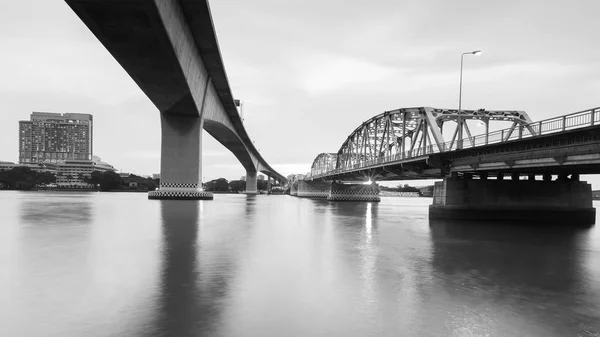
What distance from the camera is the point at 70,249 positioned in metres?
12.3

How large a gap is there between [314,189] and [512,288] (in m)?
125

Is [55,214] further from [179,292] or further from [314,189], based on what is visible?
[314,189]

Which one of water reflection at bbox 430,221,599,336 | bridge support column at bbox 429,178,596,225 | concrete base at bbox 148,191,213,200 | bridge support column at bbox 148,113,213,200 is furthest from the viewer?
concrete base at bbox 148,191,213,200

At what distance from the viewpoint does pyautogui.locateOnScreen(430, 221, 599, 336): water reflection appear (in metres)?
6.04

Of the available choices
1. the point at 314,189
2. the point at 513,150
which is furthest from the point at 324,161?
the point at 513,150

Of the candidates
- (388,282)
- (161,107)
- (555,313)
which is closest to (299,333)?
(388,282)

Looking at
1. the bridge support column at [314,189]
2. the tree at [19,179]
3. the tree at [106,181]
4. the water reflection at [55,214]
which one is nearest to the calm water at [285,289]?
the water reflection at [55,214]

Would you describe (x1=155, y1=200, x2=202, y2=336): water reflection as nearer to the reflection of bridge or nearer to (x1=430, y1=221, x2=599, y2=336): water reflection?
(x1=430, y1=221, x2=599, y2=336): water reflection

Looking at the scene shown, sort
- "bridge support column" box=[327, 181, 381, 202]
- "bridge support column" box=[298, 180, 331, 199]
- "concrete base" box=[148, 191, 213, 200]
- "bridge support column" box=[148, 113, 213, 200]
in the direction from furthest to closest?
"bridge support column" box=[298, 180, 331, 199] → "bridge support column" box=[327, 181, 381, 202] → "concrete base" box=[148, 191, 213, 200] → "bridge support column" box=[148, 113, 213, 200]

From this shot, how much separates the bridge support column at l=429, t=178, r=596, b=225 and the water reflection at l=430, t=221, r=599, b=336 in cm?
1469

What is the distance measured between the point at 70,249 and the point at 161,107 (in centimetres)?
3563

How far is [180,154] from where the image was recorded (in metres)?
48.5

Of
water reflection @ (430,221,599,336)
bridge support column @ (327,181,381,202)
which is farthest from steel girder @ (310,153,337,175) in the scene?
water reflection @ (430,221,599,336)

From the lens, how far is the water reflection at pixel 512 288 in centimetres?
604
